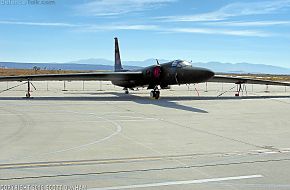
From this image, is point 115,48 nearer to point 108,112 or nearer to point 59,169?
point 108,112

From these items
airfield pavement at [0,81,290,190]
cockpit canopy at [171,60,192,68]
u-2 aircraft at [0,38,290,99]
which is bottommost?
airfield pavement at [0,81,290,190]

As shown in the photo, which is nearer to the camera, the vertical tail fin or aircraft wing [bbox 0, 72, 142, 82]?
aircraft wing [bbox 0, 72, 142, 82]

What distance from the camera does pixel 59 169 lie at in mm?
6941

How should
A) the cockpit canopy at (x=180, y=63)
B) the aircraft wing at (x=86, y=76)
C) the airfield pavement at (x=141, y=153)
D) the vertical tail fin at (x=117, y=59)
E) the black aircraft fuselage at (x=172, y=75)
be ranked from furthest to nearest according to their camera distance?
the vertical tail fin at (x=117, y=59) < the aircraft wing at (x=86, y=76) < the cockpit canopy at (x=180, y=63) < the black aircraft fuselage at (x=172, y=75) < the airfield pavement at (x=141, y=153)

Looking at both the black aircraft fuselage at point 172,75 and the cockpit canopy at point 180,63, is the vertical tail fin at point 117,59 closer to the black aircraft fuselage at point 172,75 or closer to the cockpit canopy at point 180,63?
the black aircraft fuselage at point 172,75

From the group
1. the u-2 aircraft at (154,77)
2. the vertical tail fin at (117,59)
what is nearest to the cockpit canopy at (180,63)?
the u-2 aircraft at (154,77)

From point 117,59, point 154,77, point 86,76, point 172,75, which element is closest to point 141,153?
point 172,75

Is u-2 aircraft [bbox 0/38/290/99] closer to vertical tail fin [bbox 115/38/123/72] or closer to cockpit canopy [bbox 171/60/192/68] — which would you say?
cockpit canopy [bbox 171/60/192/68]

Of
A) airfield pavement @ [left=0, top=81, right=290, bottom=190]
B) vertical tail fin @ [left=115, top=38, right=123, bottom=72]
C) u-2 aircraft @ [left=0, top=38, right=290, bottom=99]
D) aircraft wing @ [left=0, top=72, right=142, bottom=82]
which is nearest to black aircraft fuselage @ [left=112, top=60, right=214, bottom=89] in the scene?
u-2 aircraft @ [left=0, top=38, right=290, bottom=99]

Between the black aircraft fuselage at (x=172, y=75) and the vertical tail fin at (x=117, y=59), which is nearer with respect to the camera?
the black aircraft fuselage at (x=172, y=75)

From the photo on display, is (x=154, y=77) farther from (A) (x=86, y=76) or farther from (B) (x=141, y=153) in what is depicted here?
(B) (x=141, y=153)

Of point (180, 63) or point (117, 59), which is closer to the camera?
point (180, 63)

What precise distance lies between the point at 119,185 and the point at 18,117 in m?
9.75

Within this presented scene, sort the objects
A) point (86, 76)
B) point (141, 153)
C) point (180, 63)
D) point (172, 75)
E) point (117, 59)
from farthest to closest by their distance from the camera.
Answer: point (117, 59) < point (86, 76) < point (172, 75) < point (180, 63) < point (141, 153)
